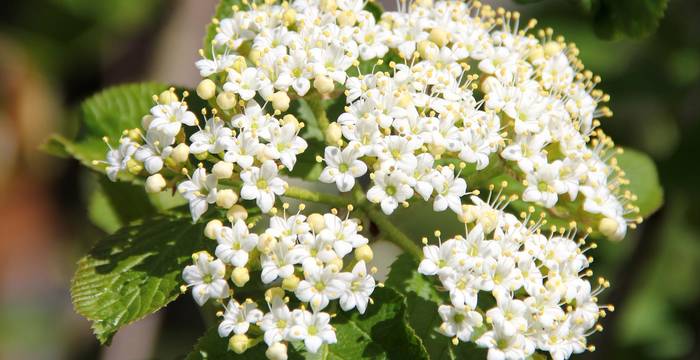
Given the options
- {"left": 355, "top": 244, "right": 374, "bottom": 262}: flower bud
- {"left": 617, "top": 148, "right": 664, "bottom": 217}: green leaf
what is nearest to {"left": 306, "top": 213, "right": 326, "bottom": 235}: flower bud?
{"left": 355, "top": 244, "right": 374, "bottom": 262}: flower bud

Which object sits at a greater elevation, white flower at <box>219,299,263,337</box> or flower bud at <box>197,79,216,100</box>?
flower bud at <box>197,79,216,100</box>

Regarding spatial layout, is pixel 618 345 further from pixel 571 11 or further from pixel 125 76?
pixel 125 76

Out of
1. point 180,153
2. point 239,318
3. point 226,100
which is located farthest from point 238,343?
point 226,100

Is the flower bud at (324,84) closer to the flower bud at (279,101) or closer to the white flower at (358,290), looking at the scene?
the flower bud at (279,101)

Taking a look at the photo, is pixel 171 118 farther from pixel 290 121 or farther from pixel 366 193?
pixel 366 193

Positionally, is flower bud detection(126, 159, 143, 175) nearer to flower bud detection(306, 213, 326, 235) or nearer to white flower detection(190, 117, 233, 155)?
white flower detection(190, 117, 233, 155)

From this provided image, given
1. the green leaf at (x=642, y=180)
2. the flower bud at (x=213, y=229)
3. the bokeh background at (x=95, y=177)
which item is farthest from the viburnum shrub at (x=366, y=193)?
the bokeh background at (x=95, y=177)
